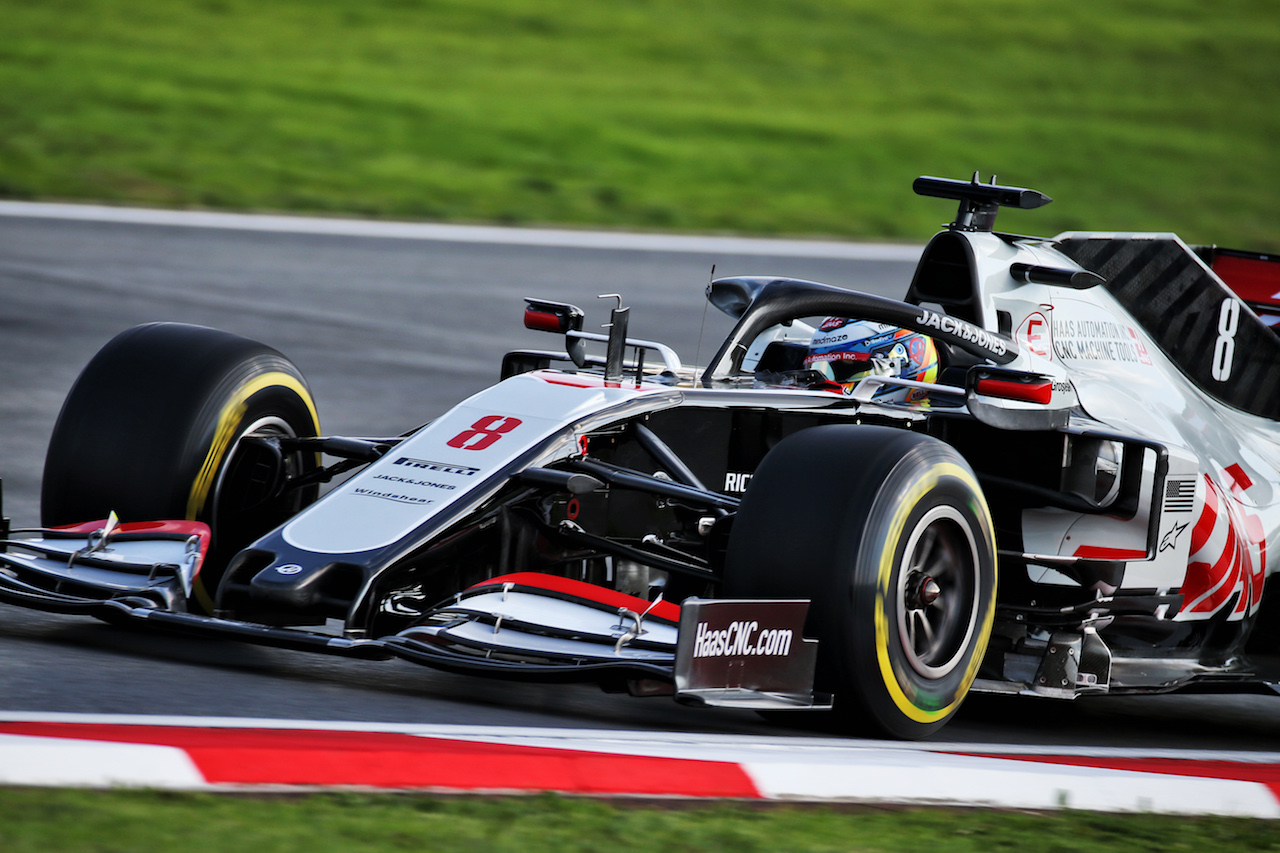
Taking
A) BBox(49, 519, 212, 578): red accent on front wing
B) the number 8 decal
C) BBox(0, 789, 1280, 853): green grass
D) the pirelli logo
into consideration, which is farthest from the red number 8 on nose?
the number 8 decal

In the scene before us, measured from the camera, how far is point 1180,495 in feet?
20.1

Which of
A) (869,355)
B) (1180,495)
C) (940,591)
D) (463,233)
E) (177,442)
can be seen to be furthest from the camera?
(463,233)

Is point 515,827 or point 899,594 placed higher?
point 899,594

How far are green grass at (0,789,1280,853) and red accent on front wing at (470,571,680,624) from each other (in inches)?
37.5

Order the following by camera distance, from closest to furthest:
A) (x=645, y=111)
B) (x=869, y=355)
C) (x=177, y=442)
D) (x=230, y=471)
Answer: (x=177, y=442), (x=230, y=471), (x=869, y=355), (x=645, y=111)

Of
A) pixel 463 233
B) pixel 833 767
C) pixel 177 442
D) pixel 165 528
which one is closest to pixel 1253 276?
pixel 833 767

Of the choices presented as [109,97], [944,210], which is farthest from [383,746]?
[944,210]

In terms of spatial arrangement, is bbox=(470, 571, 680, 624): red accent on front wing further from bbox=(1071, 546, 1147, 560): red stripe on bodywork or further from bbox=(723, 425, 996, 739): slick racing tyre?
bbox=(1071, 546, 1147, 560): red stripe on bodywork

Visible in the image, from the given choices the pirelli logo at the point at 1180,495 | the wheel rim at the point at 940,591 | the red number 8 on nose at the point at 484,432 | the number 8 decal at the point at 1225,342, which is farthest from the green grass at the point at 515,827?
the number 8 decal at the point at 1225,342

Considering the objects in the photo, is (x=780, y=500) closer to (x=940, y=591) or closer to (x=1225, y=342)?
(x=940, y=591)

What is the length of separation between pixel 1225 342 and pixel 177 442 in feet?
13.0

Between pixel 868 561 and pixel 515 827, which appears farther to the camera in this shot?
pixel 868 561

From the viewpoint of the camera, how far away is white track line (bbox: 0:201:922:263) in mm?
15883

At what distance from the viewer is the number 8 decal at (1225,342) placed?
278 inches
